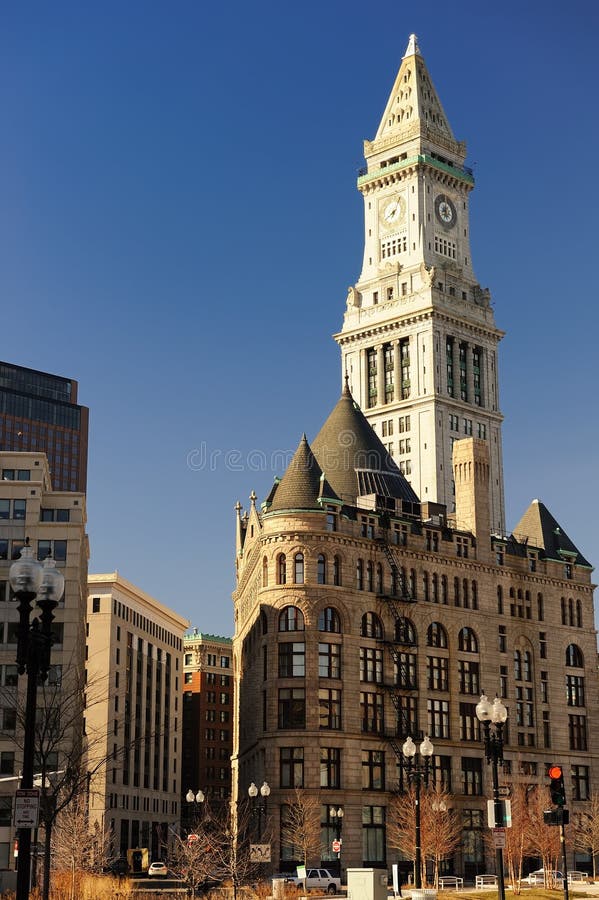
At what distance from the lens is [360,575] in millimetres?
98188

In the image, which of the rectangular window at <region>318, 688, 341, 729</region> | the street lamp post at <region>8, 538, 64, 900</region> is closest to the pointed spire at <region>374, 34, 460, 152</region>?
the rectangular window at <region>318, 688, 341, 729</region>

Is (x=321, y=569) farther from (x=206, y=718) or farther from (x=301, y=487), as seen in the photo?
(x=206, y=718)

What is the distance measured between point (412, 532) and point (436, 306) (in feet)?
183

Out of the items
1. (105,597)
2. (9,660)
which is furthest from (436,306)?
(9,660)

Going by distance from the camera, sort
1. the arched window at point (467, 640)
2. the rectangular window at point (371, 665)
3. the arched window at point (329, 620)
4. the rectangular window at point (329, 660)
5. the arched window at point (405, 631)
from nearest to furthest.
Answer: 1. the rectangular window at point (329, 660)
2. the arched window at point (329, 620)
3. the rectangular window at point (371, 665)
4. the arched window at point (405, 631)
5. the arched window at point (467, 640)

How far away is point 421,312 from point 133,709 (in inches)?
2289

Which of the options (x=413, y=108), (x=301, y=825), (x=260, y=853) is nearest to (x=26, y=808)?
(x=260, y=853)

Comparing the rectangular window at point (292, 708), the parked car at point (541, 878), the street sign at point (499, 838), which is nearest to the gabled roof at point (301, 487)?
the rectangular window at point (292, 708)

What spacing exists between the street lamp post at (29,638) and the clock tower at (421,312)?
393 feet

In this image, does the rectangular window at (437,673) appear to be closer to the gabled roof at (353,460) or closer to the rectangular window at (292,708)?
the rectangular window at (292,708)

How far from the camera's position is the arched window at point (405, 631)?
9982 cm

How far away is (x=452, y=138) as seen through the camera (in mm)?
167250

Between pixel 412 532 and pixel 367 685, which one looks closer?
pixel 367 685

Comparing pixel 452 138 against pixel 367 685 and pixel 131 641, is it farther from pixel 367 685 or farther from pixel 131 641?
pixel 367 685
